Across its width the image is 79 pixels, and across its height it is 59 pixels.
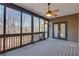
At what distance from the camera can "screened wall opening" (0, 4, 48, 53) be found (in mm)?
4855

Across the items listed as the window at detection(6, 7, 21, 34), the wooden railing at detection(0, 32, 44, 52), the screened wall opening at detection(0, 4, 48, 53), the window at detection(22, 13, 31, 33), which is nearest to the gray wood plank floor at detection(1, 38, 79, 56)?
the wooden railing at detection(0, 32, 44, 52)

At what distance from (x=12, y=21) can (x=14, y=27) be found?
1.29 ft

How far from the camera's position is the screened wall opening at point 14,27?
15.9 ft

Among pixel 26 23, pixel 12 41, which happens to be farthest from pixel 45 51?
pixel 26 23

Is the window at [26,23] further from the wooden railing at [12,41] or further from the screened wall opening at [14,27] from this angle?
the wooden railing at [12,41]

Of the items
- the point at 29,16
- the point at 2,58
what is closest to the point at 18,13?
the point at 29,16

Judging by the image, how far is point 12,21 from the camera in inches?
221

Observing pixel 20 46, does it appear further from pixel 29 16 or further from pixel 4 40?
pixel 29 16

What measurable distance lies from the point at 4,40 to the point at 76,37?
638 cm

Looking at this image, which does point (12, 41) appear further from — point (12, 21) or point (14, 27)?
point (12, 21)

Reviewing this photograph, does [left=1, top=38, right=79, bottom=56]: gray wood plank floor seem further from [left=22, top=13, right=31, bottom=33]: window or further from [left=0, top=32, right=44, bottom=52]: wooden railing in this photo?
[left=22, top=13, right=31, bottom=33]: window

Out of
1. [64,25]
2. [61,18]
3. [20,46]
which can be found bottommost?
[20,46]

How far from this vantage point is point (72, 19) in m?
9.19

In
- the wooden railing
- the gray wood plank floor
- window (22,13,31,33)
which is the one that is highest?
window (22,13,31,33)
